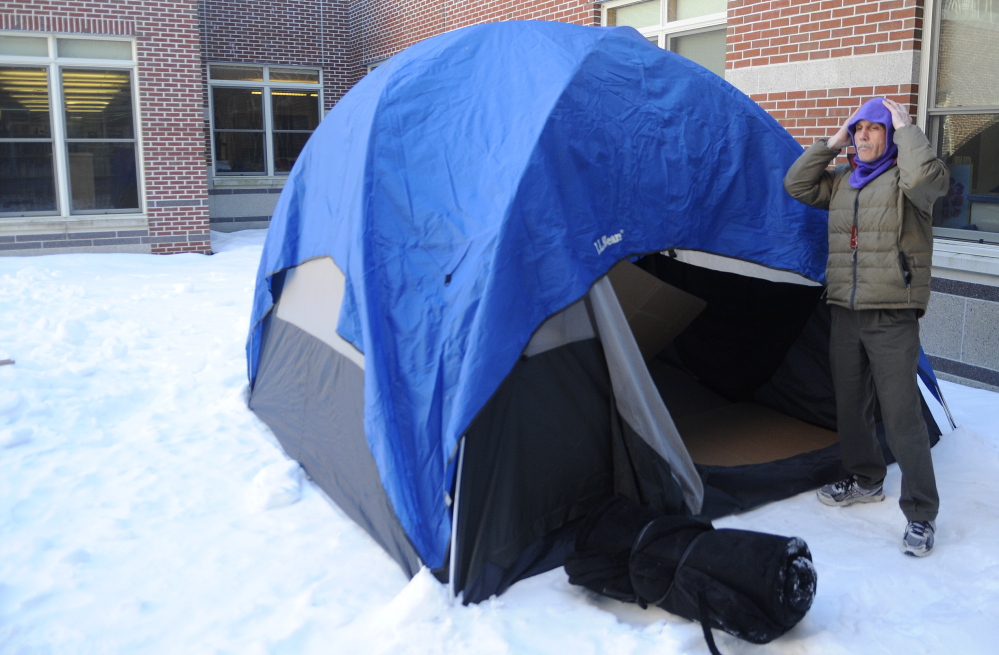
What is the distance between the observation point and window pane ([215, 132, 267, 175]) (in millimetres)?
13789

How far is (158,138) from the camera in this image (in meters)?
10.7

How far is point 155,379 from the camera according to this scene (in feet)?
18.2

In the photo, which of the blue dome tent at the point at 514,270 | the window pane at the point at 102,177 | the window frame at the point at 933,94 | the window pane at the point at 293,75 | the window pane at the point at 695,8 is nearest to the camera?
the blue dome tent at the point at 514,270

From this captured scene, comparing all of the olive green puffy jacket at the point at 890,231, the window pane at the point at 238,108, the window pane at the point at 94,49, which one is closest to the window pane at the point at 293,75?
the window pane at the point at 238,108

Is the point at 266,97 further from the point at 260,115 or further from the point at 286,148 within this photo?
the point at 286,148

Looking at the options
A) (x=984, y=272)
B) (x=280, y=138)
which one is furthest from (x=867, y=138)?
(x=280, y=138)

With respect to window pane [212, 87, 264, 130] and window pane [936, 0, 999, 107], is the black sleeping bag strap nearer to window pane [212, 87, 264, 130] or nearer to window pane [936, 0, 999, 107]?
window pane [936, 0, 999, 107]

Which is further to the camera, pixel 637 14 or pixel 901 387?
pixel 637 14

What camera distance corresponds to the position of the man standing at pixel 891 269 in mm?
3178

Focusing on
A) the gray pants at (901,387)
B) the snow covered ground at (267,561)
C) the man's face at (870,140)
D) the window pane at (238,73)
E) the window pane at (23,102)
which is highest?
the window pane at (238,73)

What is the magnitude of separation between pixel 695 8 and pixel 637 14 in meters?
0.78

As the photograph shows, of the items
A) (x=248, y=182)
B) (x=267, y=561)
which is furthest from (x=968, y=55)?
(x=248, y=182)

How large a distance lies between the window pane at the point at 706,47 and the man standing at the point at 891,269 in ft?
13.3

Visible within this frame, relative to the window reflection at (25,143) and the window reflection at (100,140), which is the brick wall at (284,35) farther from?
the window reflection at (25,143)
